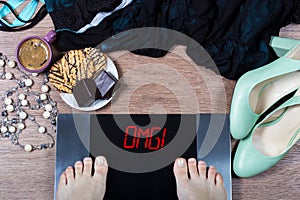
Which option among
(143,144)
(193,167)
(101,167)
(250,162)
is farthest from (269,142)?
(101,167)

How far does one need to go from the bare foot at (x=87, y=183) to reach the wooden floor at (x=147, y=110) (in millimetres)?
34

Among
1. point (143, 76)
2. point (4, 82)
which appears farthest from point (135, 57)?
point (4, 82)

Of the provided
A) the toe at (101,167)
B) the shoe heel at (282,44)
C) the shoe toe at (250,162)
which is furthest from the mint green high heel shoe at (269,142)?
the toe at (101,167)

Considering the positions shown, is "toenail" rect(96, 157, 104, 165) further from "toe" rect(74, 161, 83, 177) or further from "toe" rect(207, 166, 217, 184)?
"toe" rect(207, 166, 217, 184)

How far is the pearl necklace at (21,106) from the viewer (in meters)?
1.01

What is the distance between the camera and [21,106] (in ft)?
3.34

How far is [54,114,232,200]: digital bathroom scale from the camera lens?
39.7 inches

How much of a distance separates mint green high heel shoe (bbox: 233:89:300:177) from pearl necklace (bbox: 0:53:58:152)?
45 cm

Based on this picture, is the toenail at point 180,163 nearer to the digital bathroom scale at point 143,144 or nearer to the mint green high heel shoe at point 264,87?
the digital bathroom scale at point 143,144

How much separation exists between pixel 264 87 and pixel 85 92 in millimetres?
427

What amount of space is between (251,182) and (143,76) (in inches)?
14.3

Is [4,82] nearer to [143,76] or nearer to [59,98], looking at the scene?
[59,98]

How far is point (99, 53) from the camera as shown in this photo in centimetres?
100

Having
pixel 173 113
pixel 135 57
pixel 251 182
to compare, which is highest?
pixel 135 57
